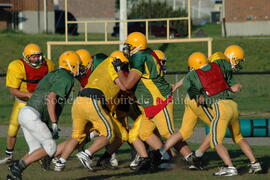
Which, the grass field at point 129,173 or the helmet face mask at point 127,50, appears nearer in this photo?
the grass field at point 129,173

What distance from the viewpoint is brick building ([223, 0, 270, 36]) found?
46.6 meters

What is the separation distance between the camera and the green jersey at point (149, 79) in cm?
1075

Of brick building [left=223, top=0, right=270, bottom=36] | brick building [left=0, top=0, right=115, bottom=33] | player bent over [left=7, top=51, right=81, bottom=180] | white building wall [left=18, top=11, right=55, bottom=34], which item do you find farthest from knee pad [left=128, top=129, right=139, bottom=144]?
white building wall [left=18, top=11, right=55, bottom=34]

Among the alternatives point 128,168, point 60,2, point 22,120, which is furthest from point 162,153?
point 60,2

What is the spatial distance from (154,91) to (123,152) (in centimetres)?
287

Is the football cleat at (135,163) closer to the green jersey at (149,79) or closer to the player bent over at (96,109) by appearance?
the player bent over at (96,109)

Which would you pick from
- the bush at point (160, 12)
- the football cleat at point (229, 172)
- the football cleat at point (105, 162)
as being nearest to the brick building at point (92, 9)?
the bush at point (160, 12)

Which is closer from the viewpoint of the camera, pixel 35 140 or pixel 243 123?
pixel 35 140

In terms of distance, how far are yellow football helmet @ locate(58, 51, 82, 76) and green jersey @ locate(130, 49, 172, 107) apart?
876 millimetres

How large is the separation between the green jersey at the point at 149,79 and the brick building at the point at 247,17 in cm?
3609

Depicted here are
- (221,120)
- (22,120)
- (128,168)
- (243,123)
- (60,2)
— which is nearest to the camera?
(22,120)

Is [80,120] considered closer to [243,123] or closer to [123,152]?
[123,152]

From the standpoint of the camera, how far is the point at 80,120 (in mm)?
10578

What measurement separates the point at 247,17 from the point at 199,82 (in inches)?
1485
